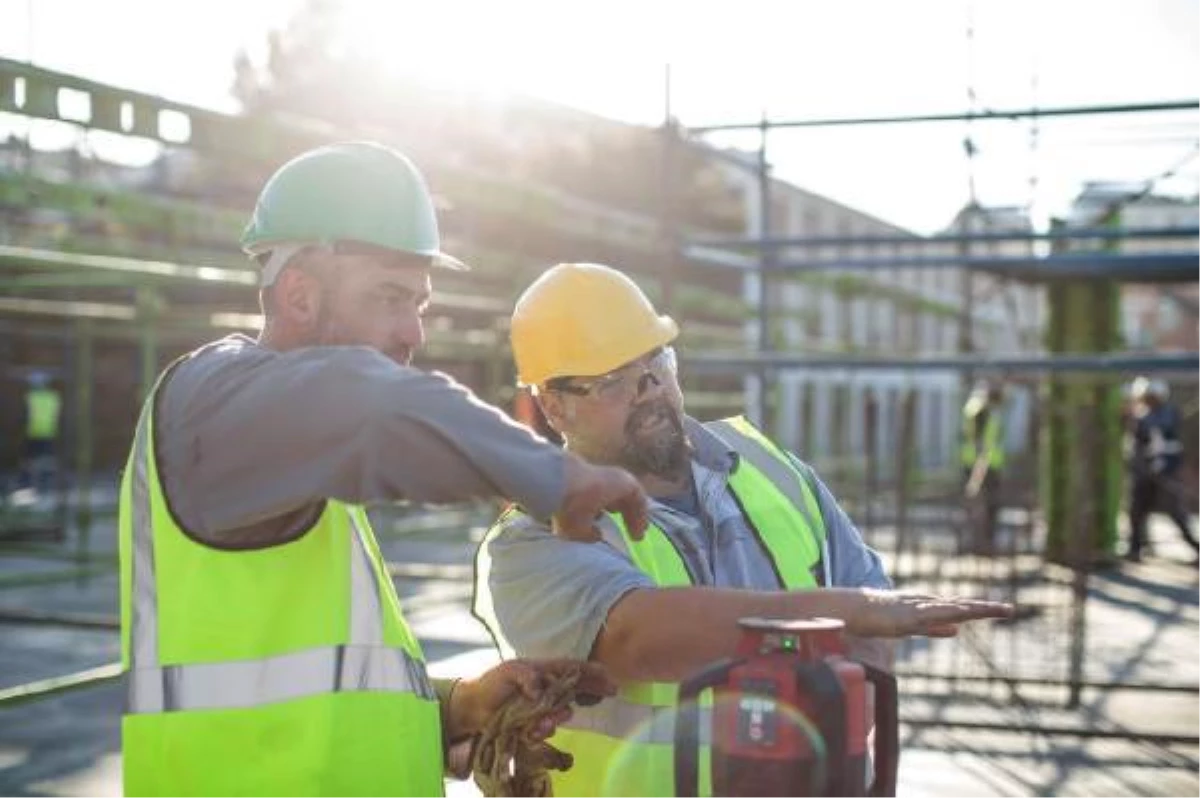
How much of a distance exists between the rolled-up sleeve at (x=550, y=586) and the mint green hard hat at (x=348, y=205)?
638mm

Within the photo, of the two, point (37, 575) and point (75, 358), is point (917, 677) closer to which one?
point (37, 575)

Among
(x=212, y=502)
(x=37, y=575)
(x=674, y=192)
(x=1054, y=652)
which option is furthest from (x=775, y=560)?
(x=37, y=575)

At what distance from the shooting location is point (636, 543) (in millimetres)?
2689

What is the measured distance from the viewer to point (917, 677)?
26.8 ft

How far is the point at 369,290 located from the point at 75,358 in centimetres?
2322

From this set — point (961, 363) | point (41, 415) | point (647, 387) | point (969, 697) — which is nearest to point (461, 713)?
point (647, 387)

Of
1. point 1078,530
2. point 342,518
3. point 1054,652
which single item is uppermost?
point 342,518

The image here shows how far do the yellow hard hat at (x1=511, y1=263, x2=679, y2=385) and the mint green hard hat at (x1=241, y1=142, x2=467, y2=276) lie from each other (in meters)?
0.69

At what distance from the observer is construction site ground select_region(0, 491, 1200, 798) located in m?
6.39

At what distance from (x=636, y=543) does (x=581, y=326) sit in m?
0.43

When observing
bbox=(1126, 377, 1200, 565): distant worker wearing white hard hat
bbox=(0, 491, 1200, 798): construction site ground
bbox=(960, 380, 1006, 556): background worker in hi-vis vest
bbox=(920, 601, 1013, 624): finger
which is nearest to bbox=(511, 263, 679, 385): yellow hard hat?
bbox=(920, 601, 1013, 624): finger

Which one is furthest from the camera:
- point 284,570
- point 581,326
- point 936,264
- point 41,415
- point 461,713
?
point 41,415

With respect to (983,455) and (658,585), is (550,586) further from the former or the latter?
(983,455)

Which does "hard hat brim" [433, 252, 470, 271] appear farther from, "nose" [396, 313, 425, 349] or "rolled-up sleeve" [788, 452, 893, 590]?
"rolled-up sleeve" [788, 452, 893, 590]
